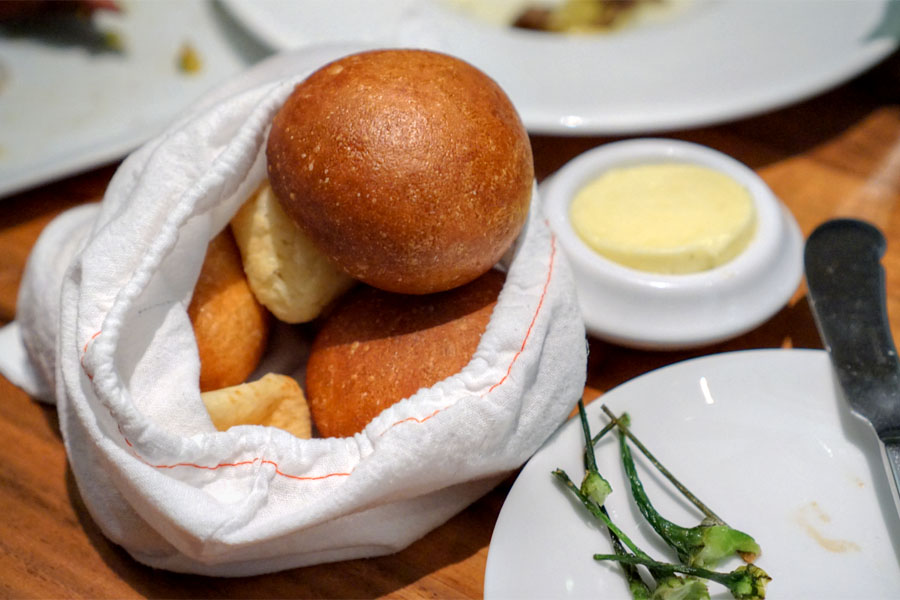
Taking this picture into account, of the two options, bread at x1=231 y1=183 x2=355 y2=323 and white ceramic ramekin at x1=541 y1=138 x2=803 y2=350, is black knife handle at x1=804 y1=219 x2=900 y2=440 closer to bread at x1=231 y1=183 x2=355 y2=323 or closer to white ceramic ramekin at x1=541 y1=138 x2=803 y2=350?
white ceramic ramekin at x1=541 y1=138 x2=803 y2=350

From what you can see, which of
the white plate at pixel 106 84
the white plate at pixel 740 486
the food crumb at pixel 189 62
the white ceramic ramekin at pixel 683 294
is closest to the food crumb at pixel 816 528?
the white plate at pixel 740 486

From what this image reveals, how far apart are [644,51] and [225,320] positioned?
797 millimetres

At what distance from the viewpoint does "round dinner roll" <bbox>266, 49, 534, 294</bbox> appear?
563 mm

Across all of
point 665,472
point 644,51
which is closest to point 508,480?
point 665,472

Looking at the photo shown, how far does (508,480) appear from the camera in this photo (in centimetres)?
67

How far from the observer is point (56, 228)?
2.45ft

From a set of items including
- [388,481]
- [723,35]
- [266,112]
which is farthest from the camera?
[723,35]

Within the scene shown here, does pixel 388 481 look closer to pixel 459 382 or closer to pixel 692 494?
pixel 459 382

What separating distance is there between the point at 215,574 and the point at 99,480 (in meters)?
0.12

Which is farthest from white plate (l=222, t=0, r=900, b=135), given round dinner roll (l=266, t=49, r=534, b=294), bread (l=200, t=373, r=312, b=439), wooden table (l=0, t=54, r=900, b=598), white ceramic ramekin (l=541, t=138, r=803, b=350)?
bread (l=200, t=373, r=312, b=439)

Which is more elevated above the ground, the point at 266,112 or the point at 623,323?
the point at 266,112

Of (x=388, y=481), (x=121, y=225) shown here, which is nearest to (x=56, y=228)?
(x=121, y=225)

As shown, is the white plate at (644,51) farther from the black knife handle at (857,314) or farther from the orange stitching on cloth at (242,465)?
the orange stitching on cloth at (242,465)

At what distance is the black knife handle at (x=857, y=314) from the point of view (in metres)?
0.65
